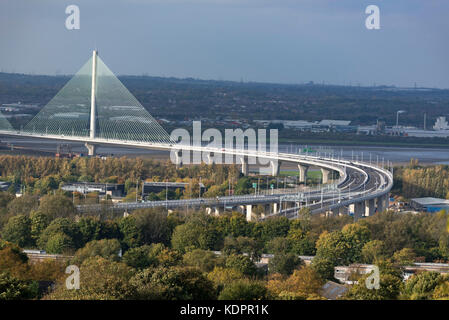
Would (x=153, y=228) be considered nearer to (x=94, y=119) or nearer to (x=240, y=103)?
(x=94, y=119)

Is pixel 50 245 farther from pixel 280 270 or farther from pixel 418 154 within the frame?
pixel 418 154

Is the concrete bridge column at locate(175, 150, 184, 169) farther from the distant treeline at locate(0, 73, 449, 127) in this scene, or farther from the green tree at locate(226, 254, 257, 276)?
the distant treeline at locate(0, 73, 449, 127)

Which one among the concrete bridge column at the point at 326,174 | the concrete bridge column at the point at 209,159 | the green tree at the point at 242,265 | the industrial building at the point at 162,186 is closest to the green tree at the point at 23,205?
the industrial building at the point at 162,186

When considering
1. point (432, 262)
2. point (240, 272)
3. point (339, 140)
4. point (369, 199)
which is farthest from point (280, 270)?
point (339, 140)

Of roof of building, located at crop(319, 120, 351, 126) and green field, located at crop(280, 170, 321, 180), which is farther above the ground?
roof of building, located at crop(319, 120, 351, 126)

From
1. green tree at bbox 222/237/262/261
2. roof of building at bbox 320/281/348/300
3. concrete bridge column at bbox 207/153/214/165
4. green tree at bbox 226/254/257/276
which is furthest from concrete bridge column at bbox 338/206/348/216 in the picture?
concrete bridge column at bbox 207/153/214/165

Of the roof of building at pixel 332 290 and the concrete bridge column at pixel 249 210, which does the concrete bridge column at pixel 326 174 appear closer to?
the concrete bridge column at pixel 249 210

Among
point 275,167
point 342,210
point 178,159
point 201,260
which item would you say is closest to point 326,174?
point 275,167
